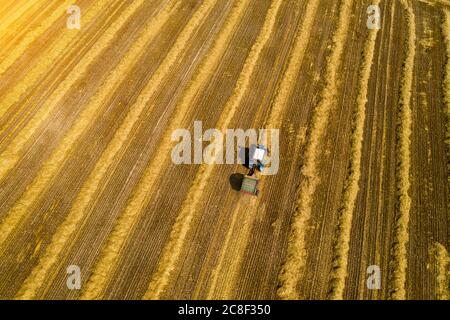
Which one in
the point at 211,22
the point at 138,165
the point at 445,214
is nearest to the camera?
the point at 445,214

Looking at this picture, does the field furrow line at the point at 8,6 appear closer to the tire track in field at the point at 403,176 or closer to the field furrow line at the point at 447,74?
the tire track in field at the point at 403,176

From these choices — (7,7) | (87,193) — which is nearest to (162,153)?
(87,193)

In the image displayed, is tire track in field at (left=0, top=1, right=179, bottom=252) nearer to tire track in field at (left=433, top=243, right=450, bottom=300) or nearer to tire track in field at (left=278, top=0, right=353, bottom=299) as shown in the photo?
tire track in field at (left=278, top=0, right=353, bottom=299)

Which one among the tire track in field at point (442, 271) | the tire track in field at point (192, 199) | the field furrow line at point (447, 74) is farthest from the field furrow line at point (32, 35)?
the field furrow line at point (447, 74)

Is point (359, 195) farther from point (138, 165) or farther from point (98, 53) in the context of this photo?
point (98, 53)

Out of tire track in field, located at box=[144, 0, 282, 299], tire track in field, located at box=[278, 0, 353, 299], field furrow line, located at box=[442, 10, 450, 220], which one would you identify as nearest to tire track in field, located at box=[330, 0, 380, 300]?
tire track in field, located at box=[278, 0, 353, 299]

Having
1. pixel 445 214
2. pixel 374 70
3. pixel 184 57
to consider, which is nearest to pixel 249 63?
pixel 184 57
